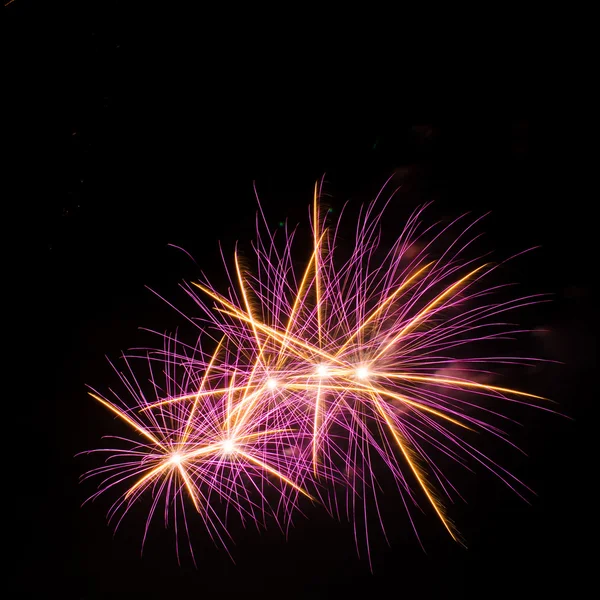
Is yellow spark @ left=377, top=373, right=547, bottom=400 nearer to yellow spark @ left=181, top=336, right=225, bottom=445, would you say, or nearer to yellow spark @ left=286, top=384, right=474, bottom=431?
yellow spark @ left=286, top=384, right=474, bottom=431

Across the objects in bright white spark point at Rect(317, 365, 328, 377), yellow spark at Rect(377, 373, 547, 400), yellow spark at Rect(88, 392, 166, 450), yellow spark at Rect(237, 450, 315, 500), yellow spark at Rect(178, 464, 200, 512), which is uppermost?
yellow spark at Rect(377, 373, 547, 400)

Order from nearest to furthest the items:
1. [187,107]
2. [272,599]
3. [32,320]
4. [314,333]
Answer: [314,333] → [187,107] → [272,599] → [32,320]

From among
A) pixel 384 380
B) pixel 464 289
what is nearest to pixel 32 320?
pixel 384 380

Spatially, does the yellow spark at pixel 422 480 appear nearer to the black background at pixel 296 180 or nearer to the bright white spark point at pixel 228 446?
the black background at pixel 296 180

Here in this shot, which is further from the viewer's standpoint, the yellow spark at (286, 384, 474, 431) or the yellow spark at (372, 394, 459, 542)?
the yellow spark at (372, 394, 459, 542)

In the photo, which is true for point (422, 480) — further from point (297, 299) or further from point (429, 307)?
point (297, 299)

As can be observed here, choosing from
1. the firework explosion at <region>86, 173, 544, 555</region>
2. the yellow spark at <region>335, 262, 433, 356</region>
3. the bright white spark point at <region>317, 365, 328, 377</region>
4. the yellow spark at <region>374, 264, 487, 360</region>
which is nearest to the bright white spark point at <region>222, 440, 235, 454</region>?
the firework explosion at <region>86, 173, 544, 555</region>

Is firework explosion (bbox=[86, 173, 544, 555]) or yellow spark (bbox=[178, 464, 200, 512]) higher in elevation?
firework explosion (bbox=[86, 173, 544, 555])

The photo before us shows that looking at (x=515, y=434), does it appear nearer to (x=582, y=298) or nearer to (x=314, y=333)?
(x=582, y=298)
